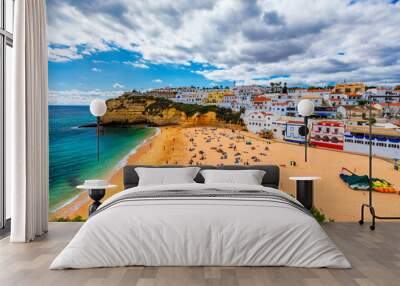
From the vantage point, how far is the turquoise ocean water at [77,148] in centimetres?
593

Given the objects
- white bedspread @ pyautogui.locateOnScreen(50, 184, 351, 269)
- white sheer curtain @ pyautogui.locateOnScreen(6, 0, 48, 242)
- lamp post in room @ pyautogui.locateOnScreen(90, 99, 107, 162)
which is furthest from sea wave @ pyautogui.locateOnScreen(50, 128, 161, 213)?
white bedspread @ pyautogui.locateOnScreen(50, 184, 351, 269)

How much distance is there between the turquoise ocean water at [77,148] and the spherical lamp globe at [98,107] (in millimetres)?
322

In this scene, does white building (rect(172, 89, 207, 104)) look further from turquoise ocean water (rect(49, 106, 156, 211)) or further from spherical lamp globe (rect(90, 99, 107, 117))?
spherical lamp globe (rect(90, 99, 107, 117))

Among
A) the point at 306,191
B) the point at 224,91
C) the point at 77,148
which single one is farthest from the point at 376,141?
the point at 77,148

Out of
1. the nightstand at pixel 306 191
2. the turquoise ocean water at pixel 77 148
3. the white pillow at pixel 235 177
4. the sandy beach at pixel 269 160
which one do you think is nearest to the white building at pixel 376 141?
the sandy beach at pixel 269 160

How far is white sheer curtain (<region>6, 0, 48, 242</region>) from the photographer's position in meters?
4.38

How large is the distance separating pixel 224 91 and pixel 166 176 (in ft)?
5.70

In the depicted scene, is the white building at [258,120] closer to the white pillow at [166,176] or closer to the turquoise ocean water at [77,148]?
the white pillow at [166,176]

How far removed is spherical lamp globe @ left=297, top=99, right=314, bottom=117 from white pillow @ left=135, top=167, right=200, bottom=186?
1.77 meters

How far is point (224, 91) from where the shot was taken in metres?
6.29

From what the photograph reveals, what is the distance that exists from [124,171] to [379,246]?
3430 mm

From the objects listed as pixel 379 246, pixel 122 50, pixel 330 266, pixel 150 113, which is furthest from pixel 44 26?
pixel 379 246

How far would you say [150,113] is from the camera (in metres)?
6.33

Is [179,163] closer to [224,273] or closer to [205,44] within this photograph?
[205,44]
